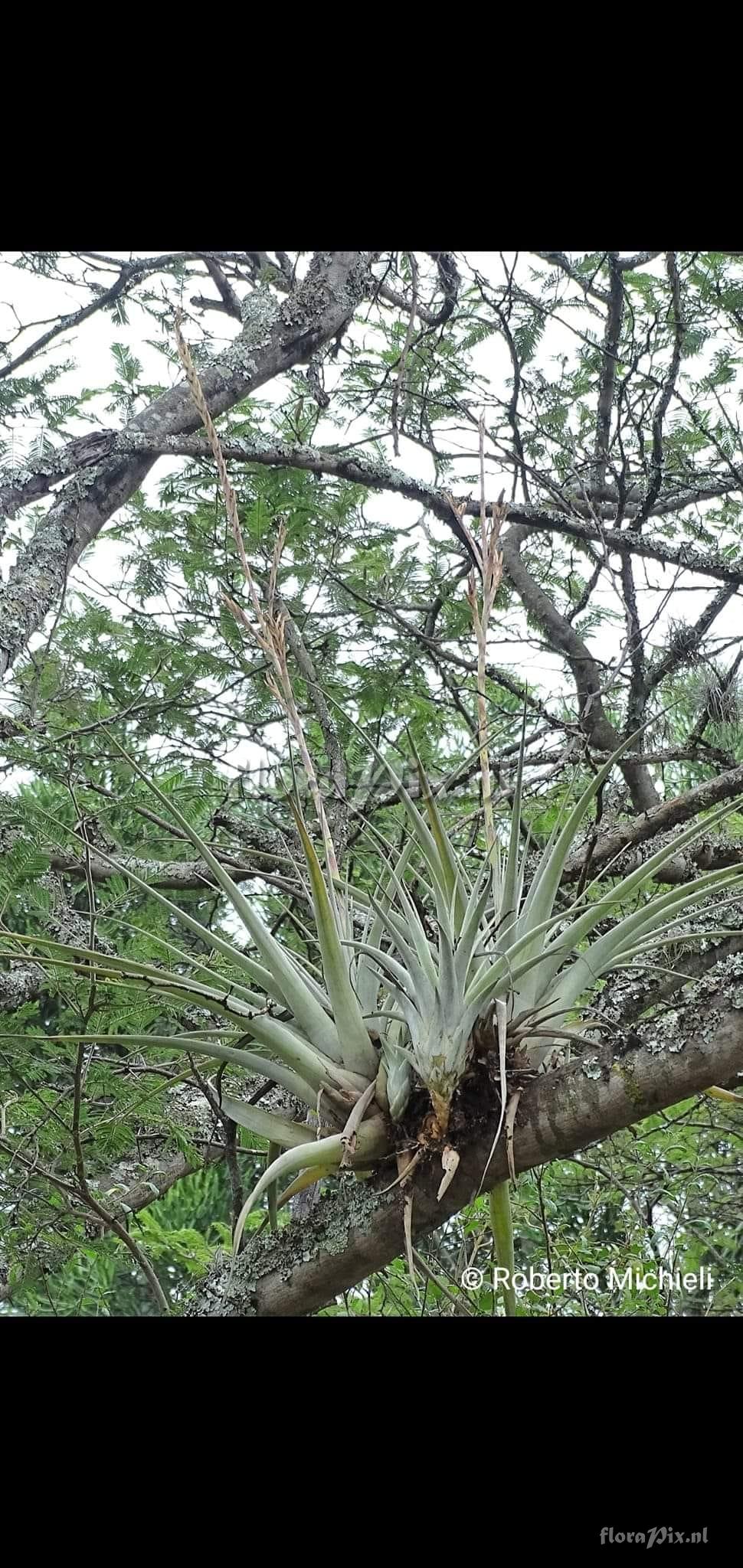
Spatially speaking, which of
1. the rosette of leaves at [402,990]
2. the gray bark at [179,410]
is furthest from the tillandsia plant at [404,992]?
the gray bark at [179,410]

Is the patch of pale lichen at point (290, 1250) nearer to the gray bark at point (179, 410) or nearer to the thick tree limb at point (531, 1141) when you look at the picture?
the thick tree limb at point (531, 1141)

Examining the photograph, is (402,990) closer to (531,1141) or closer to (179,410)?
(531,1141)

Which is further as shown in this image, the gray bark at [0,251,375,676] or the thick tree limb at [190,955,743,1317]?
the gray bark at [0,251,375,676]

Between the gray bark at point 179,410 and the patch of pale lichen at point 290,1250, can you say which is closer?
the patch of pale lichen at point 290,1250

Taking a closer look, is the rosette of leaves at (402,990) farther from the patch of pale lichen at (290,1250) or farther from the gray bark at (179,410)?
the gray bark at (179,410)
